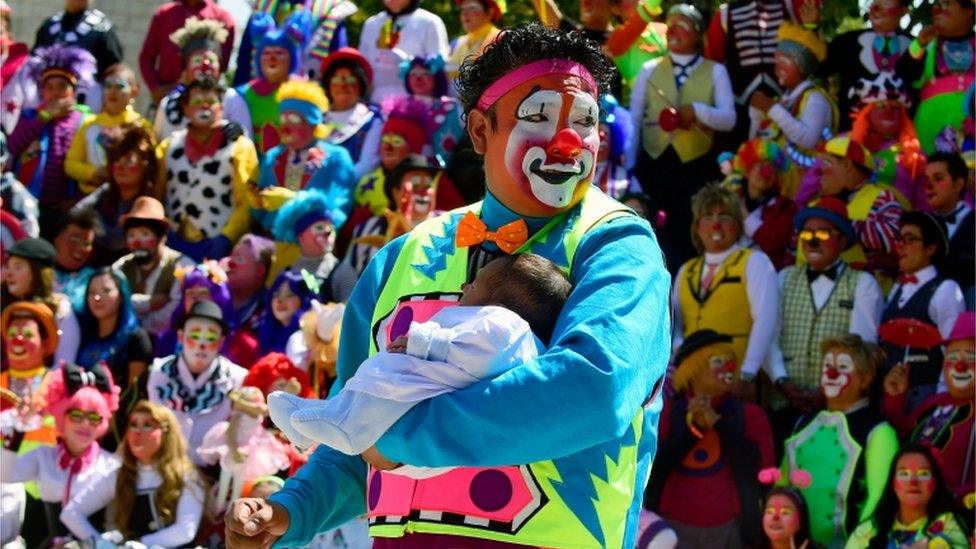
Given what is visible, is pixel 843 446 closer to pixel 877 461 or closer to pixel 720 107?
pixel 877 461

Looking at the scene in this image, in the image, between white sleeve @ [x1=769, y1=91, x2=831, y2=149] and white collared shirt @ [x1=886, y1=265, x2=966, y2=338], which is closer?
white collared shirt @ [x1=886, y1=265, x2=966, y2=338]

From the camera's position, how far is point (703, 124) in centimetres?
1037

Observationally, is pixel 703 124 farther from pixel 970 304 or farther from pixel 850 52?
pixel 970 304

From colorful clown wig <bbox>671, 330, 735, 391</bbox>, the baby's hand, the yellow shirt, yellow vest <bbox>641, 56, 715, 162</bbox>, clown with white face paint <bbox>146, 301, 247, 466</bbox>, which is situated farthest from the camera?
the yellow shirt

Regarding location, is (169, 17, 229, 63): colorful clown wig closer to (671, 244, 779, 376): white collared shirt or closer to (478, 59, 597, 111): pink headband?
(671, 244, 779, 376): white collared shirt

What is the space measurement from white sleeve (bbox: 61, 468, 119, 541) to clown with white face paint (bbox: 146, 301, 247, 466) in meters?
0.57

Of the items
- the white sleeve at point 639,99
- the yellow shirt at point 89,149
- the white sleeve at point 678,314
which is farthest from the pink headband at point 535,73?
the yellow shirt at point 89,149

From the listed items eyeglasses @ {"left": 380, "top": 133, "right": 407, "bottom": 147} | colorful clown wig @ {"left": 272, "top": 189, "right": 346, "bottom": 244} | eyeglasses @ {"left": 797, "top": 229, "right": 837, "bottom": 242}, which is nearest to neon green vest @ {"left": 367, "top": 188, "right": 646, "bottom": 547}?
eyeglasses @ {"left": 797, "top": 229, "right": 837, "bottom": 242}

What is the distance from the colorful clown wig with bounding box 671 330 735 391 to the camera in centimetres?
869

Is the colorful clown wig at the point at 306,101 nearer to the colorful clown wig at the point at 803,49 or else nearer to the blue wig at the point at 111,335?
the blue wig at the point at 111,335

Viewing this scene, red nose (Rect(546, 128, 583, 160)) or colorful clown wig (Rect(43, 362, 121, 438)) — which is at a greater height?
red nose (Rect(546, 128, 583, 160))

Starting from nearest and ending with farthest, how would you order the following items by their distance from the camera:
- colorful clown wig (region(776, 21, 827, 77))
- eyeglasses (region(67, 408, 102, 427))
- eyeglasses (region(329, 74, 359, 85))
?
eyeglasses (region(67, 408, 102, 427)), colorful clown wig (region(776, 21, 827, 77)), eyeglasses (region(329, 74, 359, 85))

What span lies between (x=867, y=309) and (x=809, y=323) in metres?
0.32

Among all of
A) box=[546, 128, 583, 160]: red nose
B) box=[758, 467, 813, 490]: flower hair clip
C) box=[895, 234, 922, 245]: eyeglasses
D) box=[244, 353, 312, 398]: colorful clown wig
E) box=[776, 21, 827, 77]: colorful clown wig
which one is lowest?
box=[758, 467, 813, 490]: flower hair clip
